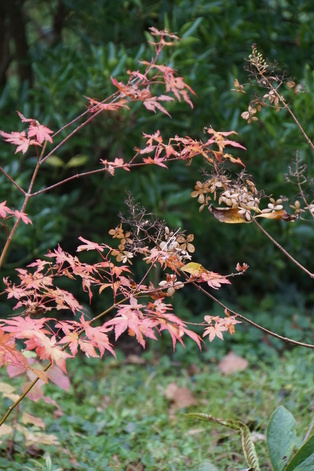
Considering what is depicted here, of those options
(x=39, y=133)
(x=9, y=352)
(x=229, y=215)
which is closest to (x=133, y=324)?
(x=9, y=352)

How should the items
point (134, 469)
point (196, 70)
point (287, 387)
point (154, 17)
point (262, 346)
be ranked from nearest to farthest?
point (134, 469), point (287, 387), point (196, 70), point (262, 346), point (154, 17)

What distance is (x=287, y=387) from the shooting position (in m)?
2.68

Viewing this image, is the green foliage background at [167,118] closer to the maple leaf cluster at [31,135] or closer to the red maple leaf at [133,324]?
the maple leaf cluster at [31,135]

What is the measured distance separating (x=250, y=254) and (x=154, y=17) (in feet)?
5.23

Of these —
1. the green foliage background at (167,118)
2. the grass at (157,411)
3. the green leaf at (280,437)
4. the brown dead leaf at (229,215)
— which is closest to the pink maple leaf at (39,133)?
the brown dead leaf at (229,215)

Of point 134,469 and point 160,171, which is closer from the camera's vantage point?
point 134,469

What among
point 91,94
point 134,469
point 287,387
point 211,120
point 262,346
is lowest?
point 262,346

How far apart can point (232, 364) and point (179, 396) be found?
1.69 feet

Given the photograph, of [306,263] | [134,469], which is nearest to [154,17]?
[306,263]

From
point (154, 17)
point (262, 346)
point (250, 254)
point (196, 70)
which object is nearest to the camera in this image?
point (196, 70)

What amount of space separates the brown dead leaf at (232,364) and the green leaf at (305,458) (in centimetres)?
141

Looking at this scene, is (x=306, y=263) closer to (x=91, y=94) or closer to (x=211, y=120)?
(x=211, y=120)

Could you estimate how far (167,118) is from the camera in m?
3.28

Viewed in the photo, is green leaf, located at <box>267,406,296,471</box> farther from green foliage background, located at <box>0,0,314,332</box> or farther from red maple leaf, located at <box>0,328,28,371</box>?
green foliage background, located at <box>0,0,314,332</box>
